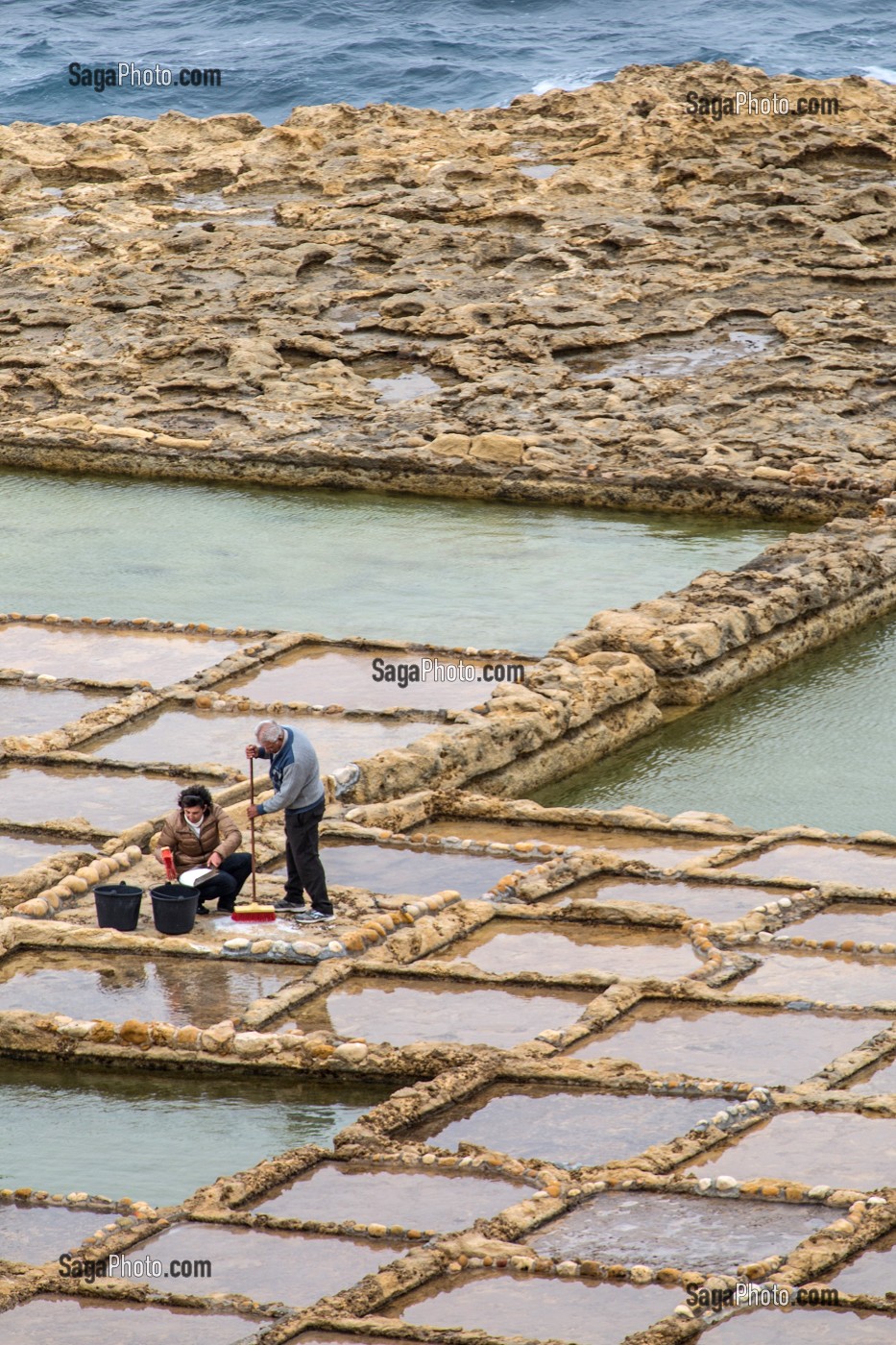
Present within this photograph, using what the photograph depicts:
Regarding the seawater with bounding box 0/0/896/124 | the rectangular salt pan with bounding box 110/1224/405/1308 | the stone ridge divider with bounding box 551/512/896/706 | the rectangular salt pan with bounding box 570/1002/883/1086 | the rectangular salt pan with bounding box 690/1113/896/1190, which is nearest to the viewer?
the rectangular salt pan with bounding box 110/1224/405/1308

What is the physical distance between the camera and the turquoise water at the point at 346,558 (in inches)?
707

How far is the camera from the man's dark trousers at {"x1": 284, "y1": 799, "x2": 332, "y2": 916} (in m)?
11.3

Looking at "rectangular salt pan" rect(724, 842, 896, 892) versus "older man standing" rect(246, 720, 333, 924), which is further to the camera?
"rectangular salt pan" rect(724, 842, 896, 892)

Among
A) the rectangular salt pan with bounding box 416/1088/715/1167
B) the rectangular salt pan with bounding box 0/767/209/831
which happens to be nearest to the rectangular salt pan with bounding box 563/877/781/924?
the rectangular salt pan with bounding box 416/1088/715/1167

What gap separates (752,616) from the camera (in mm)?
16781

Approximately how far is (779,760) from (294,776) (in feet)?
15.7

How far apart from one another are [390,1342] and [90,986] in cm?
373

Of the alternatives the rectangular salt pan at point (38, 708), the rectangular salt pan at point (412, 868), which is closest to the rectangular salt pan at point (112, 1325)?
the rectangular salt pan at point (412, 868)

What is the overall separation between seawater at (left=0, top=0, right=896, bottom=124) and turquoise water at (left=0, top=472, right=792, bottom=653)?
29233mm

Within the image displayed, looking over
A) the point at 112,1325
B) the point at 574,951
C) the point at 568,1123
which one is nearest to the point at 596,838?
the point at 574,951

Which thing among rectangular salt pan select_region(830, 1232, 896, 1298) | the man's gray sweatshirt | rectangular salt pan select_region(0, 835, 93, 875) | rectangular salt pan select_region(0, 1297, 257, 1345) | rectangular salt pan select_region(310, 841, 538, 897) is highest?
the man's gray sweatshirt

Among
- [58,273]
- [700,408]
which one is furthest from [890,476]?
[58,273]

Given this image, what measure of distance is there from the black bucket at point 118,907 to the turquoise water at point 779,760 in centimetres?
392

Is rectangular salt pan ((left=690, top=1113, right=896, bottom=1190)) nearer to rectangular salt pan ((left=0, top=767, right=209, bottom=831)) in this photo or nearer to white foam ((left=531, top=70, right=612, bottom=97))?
rectangular salt pan ((left=0, top=767, right=209, bottom=831))
